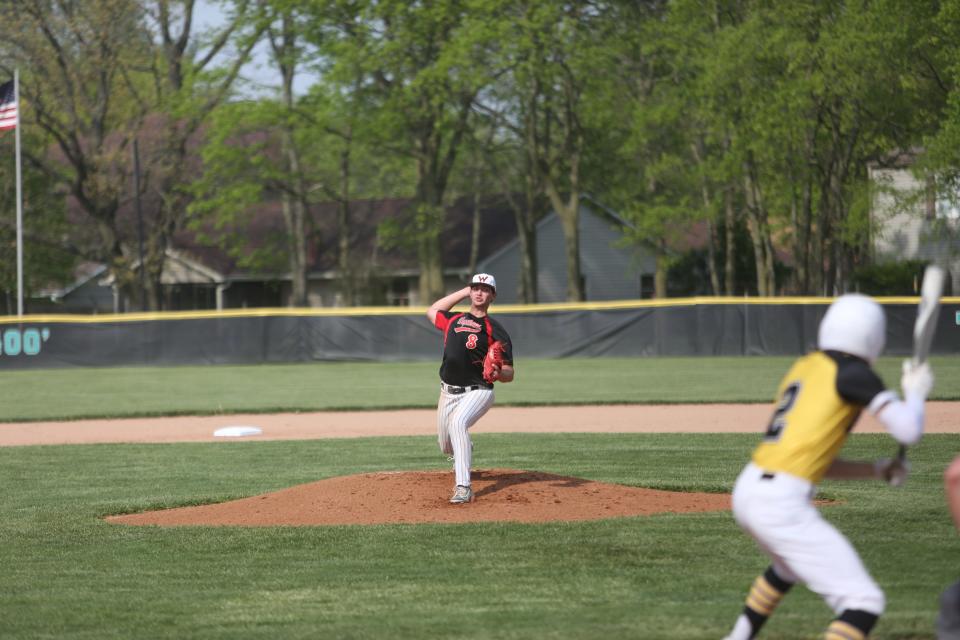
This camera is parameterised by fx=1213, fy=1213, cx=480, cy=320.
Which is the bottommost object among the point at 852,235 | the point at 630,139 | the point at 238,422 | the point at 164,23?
the point at 238,422

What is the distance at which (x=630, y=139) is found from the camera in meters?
41.5

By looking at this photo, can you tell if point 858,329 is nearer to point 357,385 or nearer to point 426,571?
point 426,571

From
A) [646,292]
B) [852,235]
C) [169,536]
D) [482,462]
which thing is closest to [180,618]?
[169,536]

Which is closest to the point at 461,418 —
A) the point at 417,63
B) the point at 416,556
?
the point at 416,556

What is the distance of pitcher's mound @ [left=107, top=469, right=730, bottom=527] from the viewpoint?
10.1 meters

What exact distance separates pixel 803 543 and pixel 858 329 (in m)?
0.95

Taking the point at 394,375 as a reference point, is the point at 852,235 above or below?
above

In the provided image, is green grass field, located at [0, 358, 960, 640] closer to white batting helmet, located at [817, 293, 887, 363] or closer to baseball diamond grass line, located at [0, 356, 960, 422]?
white batting helmet, located at [817, 293, 887, 363]

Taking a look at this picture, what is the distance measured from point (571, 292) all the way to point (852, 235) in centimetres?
1263

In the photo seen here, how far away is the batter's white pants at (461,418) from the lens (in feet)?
32.9

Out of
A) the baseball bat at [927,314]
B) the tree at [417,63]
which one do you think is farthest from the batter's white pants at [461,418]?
the tree at [417,63]

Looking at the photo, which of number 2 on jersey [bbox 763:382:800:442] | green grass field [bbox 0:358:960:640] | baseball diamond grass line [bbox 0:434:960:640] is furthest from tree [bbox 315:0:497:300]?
number 2 on jersey [bbox 763:382:800:442]

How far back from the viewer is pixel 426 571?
805cm

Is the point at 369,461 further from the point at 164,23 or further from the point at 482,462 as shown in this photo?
the point at 164,23
